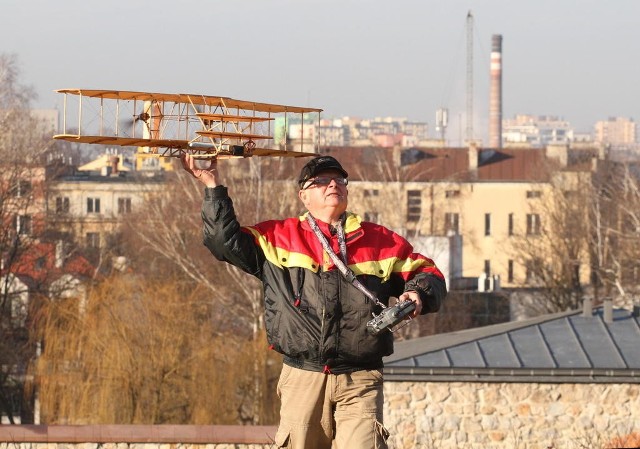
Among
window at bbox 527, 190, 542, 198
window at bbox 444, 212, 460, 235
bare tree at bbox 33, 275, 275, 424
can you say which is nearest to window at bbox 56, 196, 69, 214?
window at bbox 444, 212, 460, 235

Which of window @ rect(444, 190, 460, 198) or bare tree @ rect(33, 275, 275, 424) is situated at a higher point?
window @ rect(444, 190, 460, 198)

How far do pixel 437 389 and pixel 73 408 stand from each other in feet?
37.2

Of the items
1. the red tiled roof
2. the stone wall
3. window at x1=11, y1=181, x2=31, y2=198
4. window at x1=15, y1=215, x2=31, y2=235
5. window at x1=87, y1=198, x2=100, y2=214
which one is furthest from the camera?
window at x1=87, y1=198, x2=100, y2=214

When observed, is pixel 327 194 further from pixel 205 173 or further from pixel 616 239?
pixel 616 239

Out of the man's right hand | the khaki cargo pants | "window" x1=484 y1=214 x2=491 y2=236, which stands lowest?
"window" x1=484 y1=214 x2=491 y2=236

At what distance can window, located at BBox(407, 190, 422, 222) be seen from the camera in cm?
6396

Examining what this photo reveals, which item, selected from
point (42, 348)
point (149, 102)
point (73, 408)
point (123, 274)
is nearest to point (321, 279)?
point (149, 102)

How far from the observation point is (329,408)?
7324mm

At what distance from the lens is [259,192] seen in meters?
45.5

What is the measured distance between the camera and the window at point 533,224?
69062mm

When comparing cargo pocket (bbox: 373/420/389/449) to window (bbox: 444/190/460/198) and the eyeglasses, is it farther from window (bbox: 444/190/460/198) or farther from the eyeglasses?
window (bbox: 444/190/460/198)

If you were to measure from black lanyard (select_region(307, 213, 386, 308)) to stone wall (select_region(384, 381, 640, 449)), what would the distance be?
13.3 metres

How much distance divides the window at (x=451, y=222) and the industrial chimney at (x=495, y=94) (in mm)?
41413

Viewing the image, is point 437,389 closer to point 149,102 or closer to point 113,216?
point 149,102
